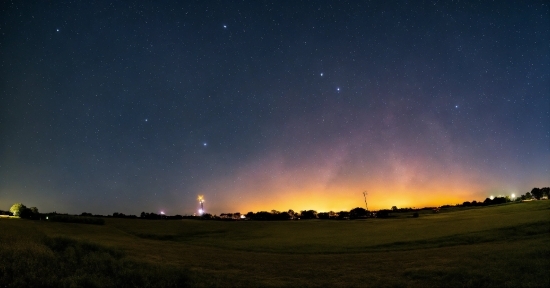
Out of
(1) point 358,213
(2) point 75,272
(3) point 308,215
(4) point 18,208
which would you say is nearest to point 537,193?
(1) point 358,213

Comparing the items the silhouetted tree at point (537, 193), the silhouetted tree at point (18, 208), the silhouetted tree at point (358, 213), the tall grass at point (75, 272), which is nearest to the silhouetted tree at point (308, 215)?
the silhouetted tree at point (358, 213)

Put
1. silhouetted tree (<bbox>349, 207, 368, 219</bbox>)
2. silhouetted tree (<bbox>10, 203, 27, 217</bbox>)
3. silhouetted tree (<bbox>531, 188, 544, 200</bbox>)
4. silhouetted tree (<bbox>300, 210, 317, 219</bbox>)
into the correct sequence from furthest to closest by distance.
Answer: silhouetted tree (<bbox>531, 188, 544, 200</bbox>) < silhouetted tree (<bbox>300, 210, 317, 219</bbox>) < silhouetted tree (<bbox>349, 207, 368, 219</bbox>) < silhouetted tree (<bbox>10, 203, 27, 217</bbox>)

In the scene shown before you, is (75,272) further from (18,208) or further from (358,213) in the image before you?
(358,213)

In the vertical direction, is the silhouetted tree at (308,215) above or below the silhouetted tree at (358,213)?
below

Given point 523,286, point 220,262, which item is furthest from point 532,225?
point 220,262

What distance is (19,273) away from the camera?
587 inches

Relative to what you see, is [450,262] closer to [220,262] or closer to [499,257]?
[499,257]

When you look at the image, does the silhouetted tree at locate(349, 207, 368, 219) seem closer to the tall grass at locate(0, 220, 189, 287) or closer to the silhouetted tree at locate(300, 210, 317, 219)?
the silhouetted tree at locate(300, 210, 317, 219)

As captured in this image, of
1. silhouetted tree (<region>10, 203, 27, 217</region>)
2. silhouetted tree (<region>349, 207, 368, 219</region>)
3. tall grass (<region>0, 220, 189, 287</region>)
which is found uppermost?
silhouetted tree (<region>10, 203, 27, 217</region>)

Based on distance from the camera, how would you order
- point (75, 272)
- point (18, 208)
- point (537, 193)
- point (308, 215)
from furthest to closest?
point (537, 193), point (308, 215), point (18, 208), point (75, 272)

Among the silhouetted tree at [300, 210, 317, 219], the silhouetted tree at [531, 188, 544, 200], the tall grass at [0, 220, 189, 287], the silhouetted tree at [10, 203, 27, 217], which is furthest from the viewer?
the silhouetted tree at [531, 188, 544, 200]

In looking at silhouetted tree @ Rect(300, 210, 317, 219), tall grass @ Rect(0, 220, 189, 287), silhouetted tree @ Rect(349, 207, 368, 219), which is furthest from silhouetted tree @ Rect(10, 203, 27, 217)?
silhouetted tree @ Rect(349, 207, 368, 219)

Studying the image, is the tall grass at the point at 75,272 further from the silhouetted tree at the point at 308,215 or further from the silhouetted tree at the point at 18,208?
the silhouetted tree at the point at 308,215

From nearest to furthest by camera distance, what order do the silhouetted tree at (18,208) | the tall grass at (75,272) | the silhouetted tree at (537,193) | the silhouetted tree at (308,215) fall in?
the tall grass at (75,272) → the silhouetted tree at (18,208) → the silhouetted tree at (308,215) → the silhouetted tree at (537,193)
